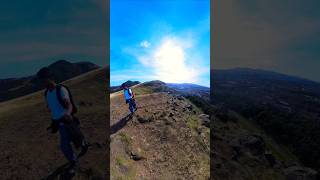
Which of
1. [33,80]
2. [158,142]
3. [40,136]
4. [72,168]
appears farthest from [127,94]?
[72,168]

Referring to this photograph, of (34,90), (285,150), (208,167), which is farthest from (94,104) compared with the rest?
(285,150)

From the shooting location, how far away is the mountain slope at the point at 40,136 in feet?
51.2

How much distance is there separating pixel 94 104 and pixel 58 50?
3448mm

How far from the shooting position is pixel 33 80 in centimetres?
2175

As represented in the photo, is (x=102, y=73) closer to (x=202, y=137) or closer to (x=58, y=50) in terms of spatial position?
(x=58, y=50)

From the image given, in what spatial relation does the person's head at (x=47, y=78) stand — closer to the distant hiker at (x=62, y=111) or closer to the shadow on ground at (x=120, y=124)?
the distant hiker at (x=62, y=111)

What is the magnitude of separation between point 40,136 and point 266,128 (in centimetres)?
1703

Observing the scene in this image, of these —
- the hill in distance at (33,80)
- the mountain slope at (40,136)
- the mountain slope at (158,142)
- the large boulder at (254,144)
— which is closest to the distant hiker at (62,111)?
the mountain slope at (40,136)

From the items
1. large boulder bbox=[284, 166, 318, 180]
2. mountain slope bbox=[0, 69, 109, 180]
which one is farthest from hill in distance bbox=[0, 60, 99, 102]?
large boulder bbox=[284, 166, 318, 180]

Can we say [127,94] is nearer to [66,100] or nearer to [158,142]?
[158,142]

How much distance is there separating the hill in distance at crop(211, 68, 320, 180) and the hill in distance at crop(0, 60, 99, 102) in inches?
355

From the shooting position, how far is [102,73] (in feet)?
74.4

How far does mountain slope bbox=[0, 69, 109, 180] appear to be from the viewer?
15594 millimetres

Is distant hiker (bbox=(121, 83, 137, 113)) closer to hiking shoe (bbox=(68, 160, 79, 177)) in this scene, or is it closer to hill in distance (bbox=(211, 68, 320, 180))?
hill in distance (bbox=(211, 68, 320, 180))
